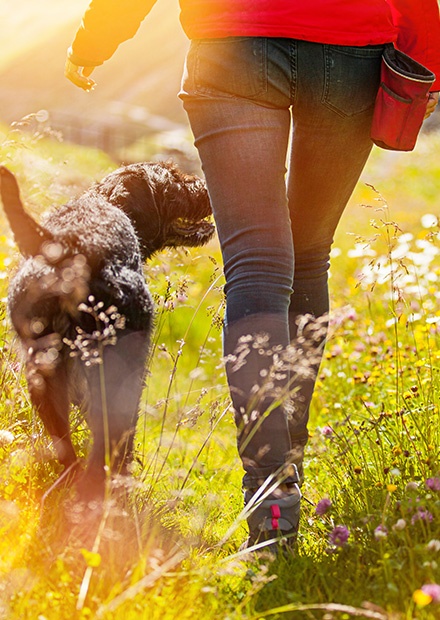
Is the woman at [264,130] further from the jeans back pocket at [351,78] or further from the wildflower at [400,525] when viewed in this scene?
the wildflower at [400,525]

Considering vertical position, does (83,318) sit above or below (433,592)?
above

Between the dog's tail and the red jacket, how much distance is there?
0.56 metres

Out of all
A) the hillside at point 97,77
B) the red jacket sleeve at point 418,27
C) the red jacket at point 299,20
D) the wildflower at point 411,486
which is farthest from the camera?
the hillside at point 97,77

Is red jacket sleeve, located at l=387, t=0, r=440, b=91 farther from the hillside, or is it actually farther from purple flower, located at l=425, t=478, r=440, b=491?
the hillside

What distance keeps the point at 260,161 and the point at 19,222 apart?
689mm

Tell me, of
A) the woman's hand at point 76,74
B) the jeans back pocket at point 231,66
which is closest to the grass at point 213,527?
the woman's hand at point 76,74

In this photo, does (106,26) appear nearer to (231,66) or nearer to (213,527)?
(231,66)

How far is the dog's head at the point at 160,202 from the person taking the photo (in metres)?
2.86

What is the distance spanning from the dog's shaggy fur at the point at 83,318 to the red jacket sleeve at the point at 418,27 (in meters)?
1.03

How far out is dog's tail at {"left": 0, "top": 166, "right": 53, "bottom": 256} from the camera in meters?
2.08

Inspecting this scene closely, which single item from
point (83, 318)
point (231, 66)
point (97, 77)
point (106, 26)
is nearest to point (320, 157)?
point (231, 66)

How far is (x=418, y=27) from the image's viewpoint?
2246mm

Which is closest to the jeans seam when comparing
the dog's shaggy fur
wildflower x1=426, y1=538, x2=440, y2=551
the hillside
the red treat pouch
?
the red treat pouch

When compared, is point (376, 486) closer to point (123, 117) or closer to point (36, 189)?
point (36, 189)
